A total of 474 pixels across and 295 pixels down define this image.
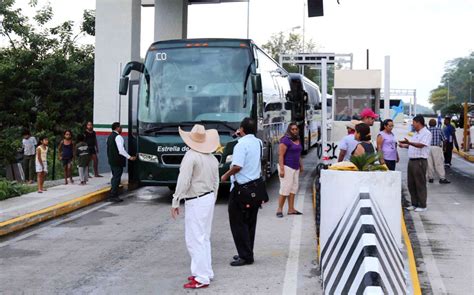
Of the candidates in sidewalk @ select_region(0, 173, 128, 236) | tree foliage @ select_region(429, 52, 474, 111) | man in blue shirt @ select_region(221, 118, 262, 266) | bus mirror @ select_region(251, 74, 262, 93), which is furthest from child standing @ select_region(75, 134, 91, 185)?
tree foliage @ select_region(429, 52, 474, 111)

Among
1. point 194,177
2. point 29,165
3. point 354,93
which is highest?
point 354,93

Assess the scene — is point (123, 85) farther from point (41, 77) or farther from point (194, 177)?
point (41, 77)

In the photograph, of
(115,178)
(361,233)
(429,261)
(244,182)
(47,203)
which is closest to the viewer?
(361,233)

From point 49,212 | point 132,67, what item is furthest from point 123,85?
point 49,212

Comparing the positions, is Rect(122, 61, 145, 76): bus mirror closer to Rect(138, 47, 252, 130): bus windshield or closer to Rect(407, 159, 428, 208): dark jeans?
Rect(138, 47, 252, 130): bus windshield

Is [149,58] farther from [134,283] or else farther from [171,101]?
[134,283]

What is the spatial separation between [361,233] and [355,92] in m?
14.1

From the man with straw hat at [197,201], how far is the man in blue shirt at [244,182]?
0.85 metres

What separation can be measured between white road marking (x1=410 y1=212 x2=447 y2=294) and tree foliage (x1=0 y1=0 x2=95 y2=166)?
744 inches

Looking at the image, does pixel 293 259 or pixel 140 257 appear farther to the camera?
pixel 140 257

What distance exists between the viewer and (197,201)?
7098 mm

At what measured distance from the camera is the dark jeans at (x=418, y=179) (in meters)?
12.0

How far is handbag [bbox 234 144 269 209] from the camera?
800cm

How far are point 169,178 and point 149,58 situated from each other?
2.68 meters
